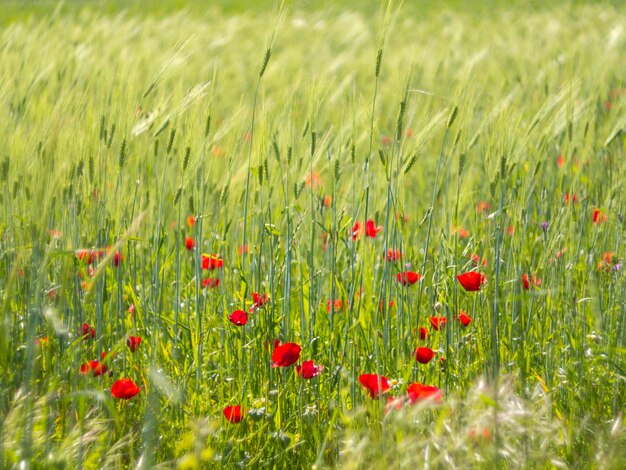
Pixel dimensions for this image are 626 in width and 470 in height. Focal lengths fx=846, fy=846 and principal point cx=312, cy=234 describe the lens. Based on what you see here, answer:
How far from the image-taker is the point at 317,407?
147cm

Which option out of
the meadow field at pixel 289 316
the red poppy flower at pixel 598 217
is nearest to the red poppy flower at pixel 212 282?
the meadow field at pixel 289 316

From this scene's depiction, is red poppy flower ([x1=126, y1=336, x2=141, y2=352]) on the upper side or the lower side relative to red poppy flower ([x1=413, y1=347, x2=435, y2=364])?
lower

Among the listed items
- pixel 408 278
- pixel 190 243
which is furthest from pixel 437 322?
pixel 190 243

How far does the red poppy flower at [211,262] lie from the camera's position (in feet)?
5.40

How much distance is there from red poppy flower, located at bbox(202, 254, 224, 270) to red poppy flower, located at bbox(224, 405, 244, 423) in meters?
0.37

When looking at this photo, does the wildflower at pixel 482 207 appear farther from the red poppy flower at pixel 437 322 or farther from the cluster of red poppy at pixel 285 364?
the cluster of red poppy at pixel 285 364

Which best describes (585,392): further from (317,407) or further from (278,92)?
(278,92)

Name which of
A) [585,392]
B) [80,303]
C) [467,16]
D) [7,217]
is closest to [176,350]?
[80,303]

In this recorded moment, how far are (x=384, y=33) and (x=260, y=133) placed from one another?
1.04 ft

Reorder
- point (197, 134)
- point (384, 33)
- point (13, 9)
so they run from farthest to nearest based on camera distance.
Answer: point (13, 9) → point (197, 134) → point (384, 33)

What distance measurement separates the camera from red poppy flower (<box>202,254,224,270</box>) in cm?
165

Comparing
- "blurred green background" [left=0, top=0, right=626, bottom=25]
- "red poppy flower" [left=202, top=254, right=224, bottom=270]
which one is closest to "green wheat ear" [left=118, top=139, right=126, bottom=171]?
"red poppy flower" [left=202, top=254, right=224, bottom=270]

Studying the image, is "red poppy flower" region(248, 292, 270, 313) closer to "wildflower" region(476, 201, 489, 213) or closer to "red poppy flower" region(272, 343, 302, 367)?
"red poppy flower" region(272, 343, 302, 367)

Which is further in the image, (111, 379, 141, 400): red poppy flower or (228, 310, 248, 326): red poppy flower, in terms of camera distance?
(228, 310, 248, 326): red poppy flower
